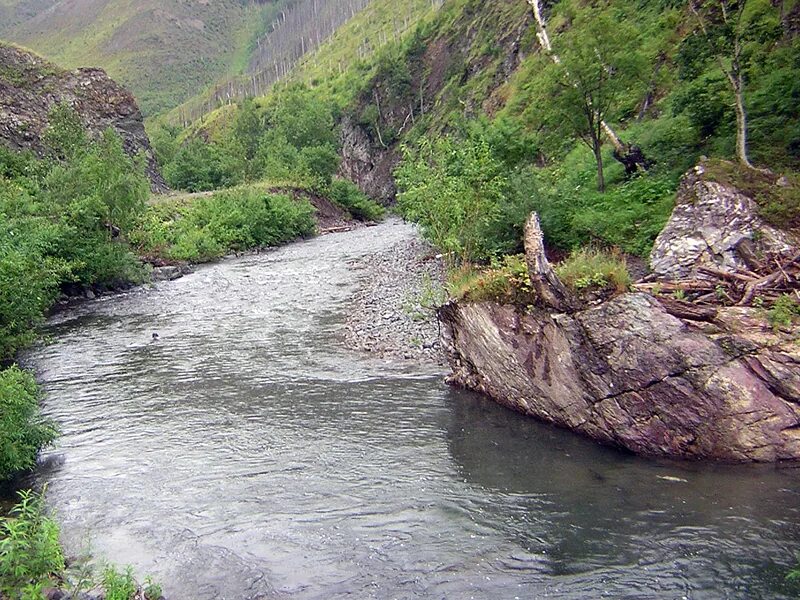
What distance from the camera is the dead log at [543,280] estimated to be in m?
14.4

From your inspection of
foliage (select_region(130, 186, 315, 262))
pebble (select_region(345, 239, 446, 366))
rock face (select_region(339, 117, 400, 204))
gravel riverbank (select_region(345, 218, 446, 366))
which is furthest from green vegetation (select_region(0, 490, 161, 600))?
rock face (select_region(339, 117, 400, 204))

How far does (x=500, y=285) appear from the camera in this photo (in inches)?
626

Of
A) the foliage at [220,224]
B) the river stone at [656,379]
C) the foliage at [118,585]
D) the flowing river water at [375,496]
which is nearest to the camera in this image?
the foliage at [118,585]

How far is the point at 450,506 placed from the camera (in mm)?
11539

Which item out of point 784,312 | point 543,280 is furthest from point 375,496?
point 784,312

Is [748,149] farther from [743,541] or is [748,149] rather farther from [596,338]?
[743,541]

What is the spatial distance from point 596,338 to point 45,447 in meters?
12.9

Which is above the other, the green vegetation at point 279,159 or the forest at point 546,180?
the green vegetation at point 279,159

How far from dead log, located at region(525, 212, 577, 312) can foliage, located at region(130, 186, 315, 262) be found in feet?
123

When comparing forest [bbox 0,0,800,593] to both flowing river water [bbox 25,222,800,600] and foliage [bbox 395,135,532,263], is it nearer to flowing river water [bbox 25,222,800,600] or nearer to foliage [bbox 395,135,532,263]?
foliage [bbox 395,135,532,263]

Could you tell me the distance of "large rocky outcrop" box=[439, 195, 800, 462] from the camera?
1177 centimetres

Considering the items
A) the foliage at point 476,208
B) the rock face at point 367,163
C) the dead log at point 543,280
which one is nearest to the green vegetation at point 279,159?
the rock face at point 367,163

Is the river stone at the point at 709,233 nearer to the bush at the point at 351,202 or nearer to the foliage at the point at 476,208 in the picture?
the foliage at the point at 476,208

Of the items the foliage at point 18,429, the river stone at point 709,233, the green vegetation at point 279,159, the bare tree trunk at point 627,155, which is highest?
the green vegetation at point 279,159
